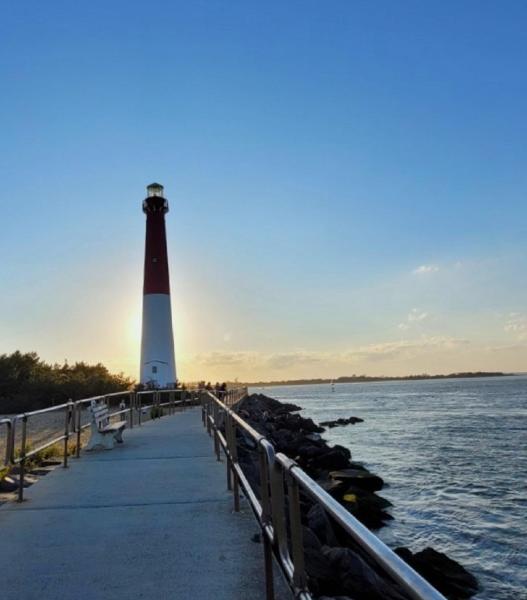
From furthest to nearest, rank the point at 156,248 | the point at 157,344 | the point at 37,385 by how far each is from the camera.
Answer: the point at 156,248 → the point at 157,344 → the point at 37,385

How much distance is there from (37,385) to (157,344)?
605 centimetres

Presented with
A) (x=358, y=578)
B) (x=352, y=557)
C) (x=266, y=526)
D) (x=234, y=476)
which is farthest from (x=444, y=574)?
(x=266, y=526)

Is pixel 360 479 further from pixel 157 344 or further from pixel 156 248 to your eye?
pixel 156 248

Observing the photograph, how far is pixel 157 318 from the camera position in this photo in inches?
1167

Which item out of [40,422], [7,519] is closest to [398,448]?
[40,422]

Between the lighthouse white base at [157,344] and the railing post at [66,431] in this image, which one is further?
the lighthouse white base at [157,344]

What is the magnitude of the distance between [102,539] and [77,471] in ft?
11.9

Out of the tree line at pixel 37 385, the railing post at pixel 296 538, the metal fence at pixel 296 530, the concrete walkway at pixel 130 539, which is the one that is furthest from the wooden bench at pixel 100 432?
the tree line at pixel 37 385

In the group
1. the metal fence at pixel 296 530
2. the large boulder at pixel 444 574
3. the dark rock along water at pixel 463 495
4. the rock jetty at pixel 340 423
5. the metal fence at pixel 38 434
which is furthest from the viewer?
the rock jetty at pixel 340 423

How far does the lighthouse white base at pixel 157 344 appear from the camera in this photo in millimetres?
29266

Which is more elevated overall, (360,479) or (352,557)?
(352,557)

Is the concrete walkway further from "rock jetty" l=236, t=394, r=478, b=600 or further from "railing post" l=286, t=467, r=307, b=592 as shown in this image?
"railing post" l=286, t=467, r=307, b=592

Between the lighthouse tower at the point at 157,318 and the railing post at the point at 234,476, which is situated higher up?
the lighthouse tower at the point at 157,318

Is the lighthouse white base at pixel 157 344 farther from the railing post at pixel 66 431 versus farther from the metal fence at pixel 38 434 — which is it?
the railing post at pixel 66 431
